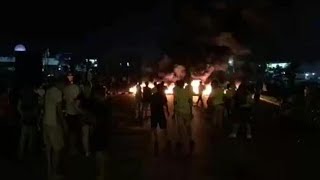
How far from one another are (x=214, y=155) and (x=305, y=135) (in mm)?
5822

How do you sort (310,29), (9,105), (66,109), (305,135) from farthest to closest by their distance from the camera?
(310,29), (305,135), (9,105), (66,109)

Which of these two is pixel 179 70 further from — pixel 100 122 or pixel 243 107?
pixel 100 122

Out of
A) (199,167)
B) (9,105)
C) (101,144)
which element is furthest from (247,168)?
(9,105)

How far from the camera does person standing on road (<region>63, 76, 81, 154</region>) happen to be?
12.7m

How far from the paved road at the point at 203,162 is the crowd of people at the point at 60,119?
1.36 feet

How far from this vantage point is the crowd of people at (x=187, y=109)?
1414 centimetres

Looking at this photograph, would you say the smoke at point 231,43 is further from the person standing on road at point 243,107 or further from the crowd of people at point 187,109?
the person standing on road at point 243,107

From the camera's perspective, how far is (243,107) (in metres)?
Answer: 17.2

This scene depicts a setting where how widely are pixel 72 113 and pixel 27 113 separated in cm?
90

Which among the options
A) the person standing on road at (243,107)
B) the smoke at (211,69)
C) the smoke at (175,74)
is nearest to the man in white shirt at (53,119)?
the person standing on road at (243,107)

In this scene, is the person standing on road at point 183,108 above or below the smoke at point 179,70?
below

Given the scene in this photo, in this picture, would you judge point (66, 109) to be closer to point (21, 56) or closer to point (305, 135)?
point (21, 56)

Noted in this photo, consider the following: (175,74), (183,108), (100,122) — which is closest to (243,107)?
(183,108)

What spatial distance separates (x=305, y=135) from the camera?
62.6 ft
